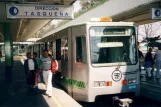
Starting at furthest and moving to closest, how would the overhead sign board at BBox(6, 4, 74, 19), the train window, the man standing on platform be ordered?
the man standing on platform, the overhead sign board at BBox(6, 4, 74, 19), the train window

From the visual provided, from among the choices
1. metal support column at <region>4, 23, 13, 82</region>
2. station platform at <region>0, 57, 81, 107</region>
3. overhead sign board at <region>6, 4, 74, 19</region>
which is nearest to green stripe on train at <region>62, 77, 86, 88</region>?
station platform at <region>0, 57, 81, 107</region>

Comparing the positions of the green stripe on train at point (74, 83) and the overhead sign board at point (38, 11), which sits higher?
the overhead sign board at point (38, 11)

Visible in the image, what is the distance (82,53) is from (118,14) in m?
6.80

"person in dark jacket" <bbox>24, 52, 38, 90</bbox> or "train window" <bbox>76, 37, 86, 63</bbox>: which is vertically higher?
"train window" <bbox>76, 37, 86, 63</bbox>

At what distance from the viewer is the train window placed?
29.9 ft

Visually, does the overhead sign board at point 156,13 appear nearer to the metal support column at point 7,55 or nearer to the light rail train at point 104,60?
the light rail train at point 104,60

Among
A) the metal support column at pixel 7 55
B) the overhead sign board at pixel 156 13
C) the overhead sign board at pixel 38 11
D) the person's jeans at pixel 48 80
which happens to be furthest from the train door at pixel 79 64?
the metal support column at pixel 7 55

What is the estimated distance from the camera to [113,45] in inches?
358

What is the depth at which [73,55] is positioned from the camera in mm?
9797

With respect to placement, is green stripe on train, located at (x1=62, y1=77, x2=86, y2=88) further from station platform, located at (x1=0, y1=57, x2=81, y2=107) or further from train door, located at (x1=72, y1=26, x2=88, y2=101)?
station platform, located at (x1=0, y1=57, x2=81, y2=107)

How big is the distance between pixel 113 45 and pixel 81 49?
1097 mm

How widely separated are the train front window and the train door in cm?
36

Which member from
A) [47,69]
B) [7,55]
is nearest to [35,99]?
[47,69]

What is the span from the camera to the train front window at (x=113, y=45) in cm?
894
